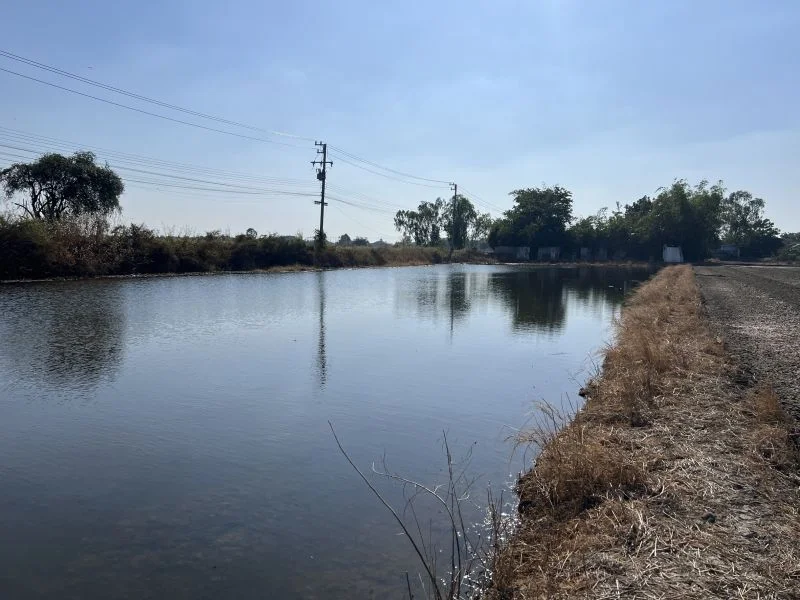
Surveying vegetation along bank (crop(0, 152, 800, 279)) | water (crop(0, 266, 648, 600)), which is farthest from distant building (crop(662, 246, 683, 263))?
water (crop(0, 266, 648, 600))

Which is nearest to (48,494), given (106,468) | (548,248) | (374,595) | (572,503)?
(106,468)

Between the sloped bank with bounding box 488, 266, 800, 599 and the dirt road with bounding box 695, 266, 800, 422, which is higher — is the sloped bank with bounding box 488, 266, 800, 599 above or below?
below

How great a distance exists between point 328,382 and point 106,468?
14.9 ft

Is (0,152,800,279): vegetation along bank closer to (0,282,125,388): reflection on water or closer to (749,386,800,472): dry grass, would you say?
(0,282,125,388): reflection on water

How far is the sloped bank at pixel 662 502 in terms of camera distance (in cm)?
374

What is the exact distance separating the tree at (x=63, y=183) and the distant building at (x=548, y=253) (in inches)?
2148

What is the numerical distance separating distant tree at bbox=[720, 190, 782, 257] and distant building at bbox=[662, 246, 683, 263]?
20718mm

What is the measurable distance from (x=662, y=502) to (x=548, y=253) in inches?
3184

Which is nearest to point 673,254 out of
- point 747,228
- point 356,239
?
point 747,228

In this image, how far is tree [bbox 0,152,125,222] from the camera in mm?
43719

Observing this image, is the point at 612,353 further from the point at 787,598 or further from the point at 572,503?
the point at 787,598

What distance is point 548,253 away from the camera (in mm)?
83312

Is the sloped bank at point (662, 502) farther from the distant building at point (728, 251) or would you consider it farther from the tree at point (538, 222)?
the distant building at point (728, 251)

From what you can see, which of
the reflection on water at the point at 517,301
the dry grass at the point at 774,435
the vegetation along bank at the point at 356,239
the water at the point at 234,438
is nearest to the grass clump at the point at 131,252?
the vegetation along bank at the point at 356,239
